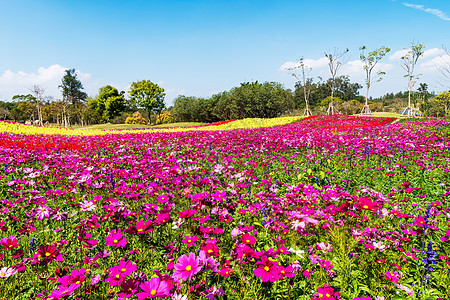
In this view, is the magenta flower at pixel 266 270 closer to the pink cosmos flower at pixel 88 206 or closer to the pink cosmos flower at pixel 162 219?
the pink cosmos flower at pixel 162 219

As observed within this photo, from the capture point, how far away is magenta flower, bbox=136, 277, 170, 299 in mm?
1139

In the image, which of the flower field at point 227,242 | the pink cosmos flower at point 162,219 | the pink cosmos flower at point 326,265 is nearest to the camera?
the flower field at point 227,242

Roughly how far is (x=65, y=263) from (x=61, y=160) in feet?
15.6

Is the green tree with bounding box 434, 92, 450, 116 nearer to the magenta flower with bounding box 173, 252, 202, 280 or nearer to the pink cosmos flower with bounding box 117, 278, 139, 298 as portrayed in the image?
the magenta flower with bounding box 173, 252, 202, 280

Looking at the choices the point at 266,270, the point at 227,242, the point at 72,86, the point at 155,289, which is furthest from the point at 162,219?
the point at 72,86

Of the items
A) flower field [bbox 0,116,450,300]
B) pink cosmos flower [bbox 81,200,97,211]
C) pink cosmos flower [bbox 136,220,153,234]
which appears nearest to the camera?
flower field [bbox 0,116,450,300]

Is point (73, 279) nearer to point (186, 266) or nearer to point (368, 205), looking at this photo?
point (186, 266)

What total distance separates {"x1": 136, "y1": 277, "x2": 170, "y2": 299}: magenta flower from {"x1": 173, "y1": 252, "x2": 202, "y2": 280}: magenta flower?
4.2 inches

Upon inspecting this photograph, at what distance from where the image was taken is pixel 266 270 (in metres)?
1.42

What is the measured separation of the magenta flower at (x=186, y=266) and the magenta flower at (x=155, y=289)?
0.11 m

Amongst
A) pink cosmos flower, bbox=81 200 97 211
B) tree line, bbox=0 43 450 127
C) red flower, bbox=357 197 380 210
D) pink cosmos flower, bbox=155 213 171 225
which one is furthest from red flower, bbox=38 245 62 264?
tree line, bbox=0 43 450 127

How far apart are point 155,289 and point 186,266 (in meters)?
0.22

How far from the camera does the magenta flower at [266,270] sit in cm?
134

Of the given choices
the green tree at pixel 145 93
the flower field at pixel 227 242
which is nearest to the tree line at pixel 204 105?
the green tree at pixel 145 93
